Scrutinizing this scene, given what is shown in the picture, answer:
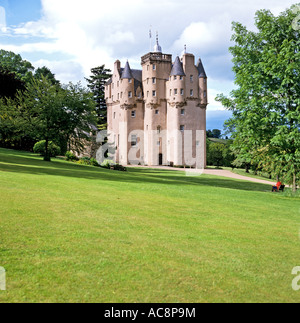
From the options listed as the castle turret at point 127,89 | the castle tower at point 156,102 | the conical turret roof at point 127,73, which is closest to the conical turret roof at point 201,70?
the castle tower at point 156,102

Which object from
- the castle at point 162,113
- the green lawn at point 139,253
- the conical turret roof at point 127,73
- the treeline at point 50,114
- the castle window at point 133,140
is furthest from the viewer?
the castle window at point 133,140

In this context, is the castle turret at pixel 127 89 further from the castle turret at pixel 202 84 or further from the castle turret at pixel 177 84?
the castle turret at pixel 202 84

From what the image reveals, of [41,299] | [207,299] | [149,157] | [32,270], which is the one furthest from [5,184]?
[149,157]

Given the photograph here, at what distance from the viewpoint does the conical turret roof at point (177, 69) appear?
61281mm

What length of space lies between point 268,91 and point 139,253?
17.3 m

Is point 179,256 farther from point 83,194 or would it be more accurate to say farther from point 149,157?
point 149,157

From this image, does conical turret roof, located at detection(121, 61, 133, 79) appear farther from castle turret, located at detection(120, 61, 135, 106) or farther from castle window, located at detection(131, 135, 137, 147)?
castle window, located at detection(131, 135, 137, 147)

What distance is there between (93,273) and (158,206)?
6929 millimetres

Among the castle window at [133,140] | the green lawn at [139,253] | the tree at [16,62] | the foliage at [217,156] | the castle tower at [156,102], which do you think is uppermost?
the tree at [16,62]

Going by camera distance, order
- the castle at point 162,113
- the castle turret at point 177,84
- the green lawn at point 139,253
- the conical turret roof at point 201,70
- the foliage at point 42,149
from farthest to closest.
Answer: the conical turret roof at point 201,70 < the castle at point 162,113 < the castle turret at point 177,84 < the foliage at point 42,149 < the green lawn at point 139,253

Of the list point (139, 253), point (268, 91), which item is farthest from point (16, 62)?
point (139, 253)

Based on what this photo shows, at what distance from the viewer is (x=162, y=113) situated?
64.4 m

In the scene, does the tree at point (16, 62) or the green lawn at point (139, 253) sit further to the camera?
the tree at point (16, 62)

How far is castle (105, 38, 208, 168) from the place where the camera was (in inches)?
2421
